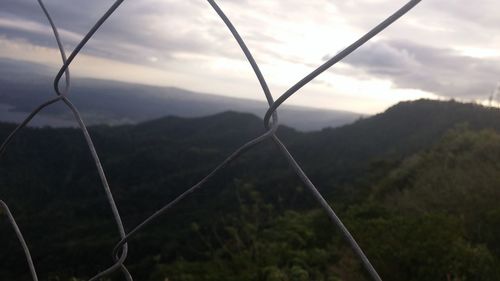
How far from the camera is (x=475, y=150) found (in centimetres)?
897

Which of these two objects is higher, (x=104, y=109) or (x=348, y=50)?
(x=348, y=50)

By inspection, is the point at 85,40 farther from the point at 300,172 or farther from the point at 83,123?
the point at 300,172

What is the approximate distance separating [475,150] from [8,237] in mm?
45347

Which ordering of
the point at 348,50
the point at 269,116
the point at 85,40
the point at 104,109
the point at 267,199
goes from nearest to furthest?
1. the point at 348,50
2. the point at 269,116
3. the point at 85,40
4. the point at 267,199
5. the point at 104,109

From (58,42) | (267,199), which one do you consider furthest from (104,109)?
(58,42)

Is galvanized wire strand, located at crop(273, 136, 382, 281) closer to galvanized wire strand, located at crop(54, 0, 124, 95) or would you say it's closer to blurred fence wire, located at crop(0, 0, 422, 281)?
blurred fence wire, located at crop(0, 0, 422, 281)

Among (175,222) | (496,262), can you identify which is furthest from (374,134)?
(496,262)

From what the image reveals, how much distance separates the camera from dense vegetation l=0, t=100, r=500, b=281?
4.62m

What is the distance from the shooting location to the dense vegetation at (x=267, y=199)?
15.1 ft

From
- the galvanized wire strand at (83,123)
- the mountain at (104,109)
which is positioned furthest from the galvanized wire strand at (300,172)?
the mountain at (104,109)

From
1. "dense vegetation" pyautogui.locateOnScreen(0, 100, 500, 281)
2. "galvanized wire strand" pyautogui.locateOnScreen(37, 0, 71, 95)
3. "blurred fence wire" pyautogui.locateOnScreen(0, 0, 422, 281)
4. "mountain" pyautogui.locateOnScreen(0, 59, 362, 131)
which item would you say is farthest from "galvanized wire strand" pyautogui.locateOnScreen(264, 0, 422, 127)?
"mountain" pyautogui.locateOnScreen(0, 59, 362, 131)

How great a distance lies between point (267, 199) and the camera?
4116 centimetres

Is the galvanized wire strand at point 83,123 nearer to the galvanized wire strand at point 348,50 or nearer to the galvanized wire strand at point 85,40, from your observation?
the galvanized wire strand at point 85,40

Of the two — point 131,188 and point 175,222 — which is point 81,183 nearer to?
point 131,188
